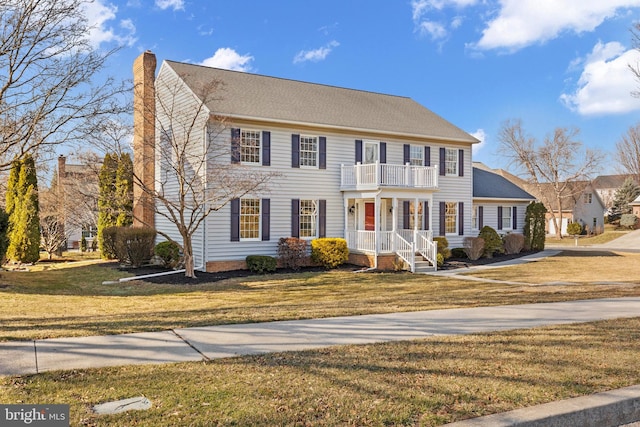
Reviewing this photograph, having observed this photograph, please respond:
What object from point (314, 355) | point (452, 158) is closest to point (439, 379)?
point (314, 355)

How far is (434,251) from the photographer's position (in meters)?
20.6

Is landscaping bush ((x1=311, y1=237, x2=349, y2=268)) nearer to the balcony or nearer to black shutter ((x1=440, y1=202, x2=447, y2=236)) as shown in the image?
the balcony

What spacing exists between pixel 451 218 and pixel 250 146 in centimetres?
1151

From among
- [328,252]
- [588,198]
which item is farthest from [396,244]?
[588,198]

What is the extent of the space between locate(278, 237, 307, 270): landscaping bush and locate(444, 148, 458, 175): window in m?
9.53

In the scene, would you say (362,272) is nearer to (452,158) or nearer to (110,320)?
(452,158)

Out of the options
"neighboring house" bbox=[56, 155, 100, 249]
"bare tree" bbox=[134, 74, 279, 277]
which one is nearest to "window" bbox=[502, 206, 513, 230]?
"bare tree" bbox=[134, 74, 279, 277]

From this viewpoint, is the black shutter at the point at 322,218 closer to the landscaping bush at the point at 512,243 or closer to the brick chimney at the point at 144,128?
the brick chimney at the point at 144,128

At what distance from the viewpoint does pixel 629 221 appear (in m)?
51.3

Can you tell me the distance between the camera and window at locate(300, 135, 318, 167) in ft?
67.3

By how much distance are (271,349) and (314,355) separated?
2.03ft

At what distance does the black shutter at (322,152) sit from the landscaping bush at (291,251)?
358 centimetres

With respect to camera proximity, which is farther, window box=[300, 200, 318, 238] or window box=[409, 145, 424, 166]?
window box=[409, 145, 424, 166]

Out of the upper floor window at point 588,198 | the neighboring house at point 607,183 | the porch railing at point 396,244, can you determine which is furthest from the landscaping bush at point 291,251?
the neighboring house at point 607,183
